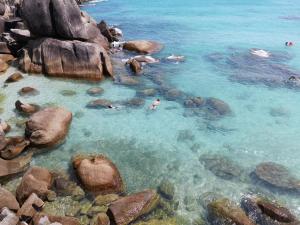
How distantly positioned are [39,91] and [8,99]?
2015 mm

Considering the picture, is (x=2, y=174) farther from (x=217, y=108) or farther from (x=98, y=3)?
(x=98, y=3)

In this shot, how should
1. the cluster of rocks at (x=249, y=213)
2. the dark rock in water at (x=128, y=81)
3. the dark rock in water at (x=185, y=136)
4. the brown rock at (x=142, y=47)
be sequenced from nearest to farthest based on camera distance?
the cluster of rocks at (x=249, y=213), the dark rock in water at (x=185, y=136), the dark rock in water at (x=128, y=81), the brown rock at (x=142, y=47)

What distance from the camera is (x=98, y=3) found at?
5819 cm

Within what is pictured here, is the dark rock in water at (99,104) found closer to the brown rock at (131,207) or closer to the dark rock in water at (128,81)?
the dark rock in water at (128,81)

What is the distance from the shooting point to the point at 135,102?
20.7 m

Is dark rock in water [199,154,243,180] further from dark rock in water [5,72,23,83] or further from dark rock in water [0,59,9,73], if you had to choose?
dark rock in water [0,59,9,73]

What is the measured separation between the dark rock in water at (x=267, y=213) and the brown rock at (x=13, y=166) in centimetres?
938

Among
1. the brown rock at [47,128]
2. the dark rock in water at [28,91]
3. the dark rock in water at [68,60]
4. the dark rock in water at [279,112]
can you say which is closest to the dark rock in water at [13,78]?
the dark rock in water at [68,60]

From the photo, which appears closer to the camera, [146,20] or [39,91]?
[39,91]

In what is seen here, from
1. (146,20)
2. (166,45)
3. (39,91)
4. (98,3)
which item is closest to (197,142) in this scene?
(39,91)

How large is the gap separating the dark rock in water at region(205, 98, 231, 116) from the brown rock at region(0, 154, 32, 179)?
10.9 m

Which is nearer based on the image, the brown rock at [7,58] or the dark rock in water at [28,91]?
the dark rock in water at [28,91]

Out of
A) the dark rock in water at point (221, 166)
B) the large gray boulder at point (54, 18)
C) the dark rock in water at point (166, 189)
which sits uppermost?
the large gray boulder at point (54, 18)

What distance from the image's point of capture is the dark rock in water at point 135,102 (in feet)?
67.1
